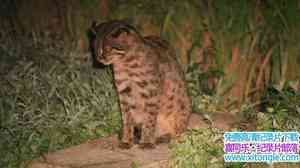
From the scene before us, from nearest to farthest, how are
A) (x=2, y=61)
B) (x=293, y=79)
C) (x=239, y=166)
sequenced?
(x=239, y=166)
(x=293, y=79)
(x=2, y=61)

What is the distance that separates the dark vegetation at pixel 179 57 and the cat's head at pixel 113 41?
3.54 feet

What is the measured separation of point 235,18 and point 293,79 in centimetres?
89

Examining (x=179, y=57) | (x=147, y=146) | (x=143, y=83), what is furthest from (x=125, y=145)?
(x=179, y=57)

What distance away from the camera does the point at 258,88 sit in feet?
25.8

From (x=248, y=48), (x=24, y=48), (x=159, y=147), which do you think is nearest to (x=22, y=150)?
(x=159, y=147)

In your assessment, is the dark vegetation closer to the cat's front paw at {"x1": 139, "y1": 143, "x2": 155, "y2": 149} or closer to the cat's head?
the cat's front paw at {"x1": 139, "y1": 143, "x2": 155, "y2": 149}

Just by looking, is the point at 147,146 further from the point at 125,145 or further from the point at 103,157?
the point at 103,157

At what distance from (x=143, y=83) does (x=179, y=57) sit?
1826 millimetres

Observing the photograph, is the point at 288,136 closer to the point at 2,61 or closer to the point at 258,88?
the point at 258,88

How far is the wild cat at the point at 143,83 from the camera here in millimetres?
6207

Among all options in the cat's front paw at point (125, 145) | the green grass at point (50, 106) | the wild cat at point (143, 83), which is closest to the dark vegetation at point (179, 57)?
the green grass at point (50, 106)

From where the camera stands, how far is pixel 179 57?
26.5ft

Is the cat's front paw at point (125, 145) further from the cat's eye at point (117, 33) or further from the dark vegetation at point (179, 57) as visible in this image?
the cat's eye at point (117, 33)

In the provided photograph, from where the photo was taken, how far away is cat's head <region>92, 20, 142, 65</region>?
20.0 feet
